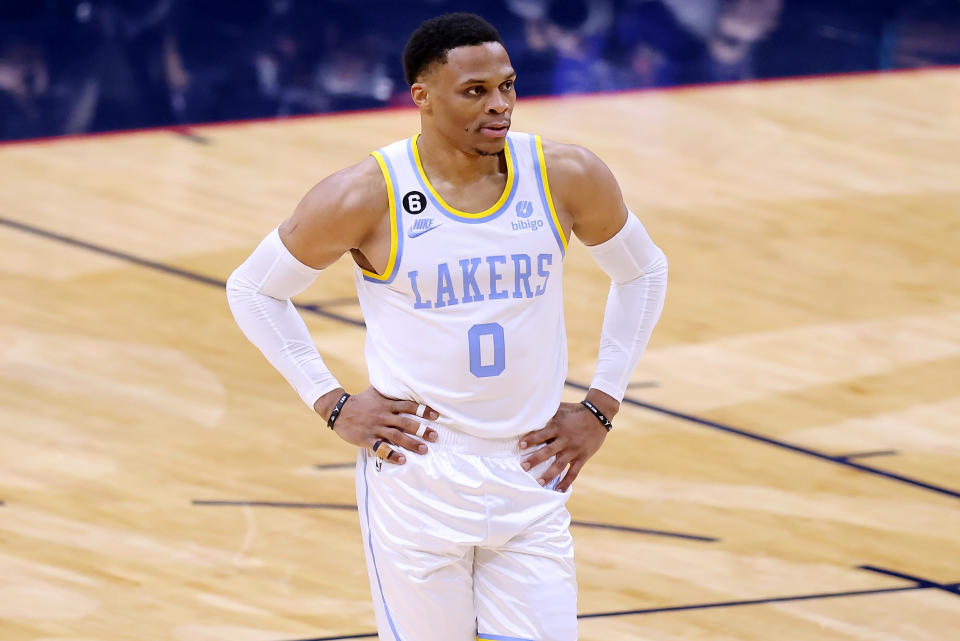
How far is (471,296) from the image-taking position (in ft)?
8.86

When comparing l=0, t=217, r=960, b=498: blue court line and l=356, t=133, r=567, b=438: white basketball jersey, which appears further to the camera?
l=0, t=217, r=960, b=498: blue court line

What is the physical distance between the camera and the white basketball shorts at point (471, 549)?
275 centimetres

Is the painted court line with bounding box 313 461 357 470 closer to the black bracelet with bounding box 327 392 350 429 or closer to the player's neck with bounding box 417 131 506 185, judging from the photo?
the black bracelet with bounding box 327 392 350 429

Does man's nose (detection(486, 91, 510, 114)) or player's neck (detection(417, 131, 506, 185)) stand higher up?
man's nose (detection(486, 91, 510, 114))

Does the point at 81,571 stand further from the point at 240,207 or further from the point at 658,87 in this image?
the point at 658,87

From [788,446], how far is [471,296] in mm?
2742

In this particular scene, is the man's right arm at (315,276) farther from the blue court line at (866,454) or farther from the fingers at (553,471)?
the blue court line at (866,454)

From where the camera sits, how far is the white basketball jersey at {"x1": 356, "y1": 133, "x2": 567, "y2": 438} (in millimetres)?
2695

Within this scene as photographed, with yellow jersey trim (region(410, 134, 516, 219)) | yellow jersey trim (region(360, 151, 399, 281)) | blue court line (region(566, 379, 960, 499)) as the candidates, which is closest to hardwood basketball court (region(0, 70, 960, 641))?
blue court line (region(566, 379, 960, 499))

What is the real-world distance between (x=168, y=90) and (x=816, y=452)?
4.79 m

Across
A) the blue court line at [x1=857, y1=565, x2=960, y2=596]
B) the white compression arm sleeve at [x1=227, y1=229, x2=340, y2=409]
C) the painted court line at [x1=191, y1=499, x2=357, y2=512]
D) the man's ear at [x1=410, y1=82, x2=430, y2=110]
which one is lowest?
the blue court line at [x1=857, y1=565, x2=960, y2=596]

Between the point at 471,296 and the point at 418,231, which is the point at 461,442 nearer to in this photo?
the point at 471,296

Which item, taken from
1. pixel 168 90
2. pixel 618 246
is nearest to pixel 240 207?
pixel 168 90

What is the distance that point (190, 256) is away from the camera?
656cm
